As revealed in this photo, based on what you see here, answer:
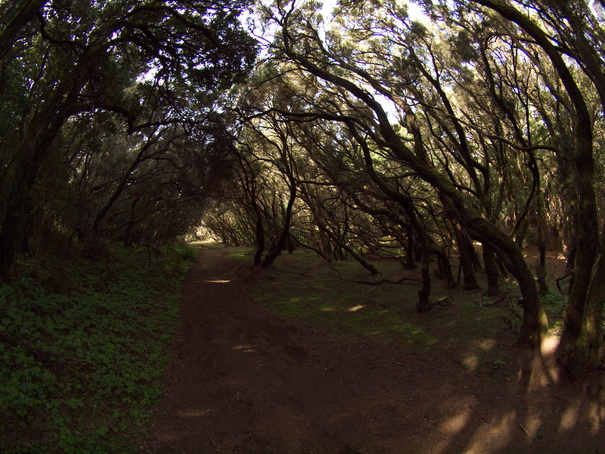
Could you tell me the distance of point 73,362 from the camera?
5652 mm

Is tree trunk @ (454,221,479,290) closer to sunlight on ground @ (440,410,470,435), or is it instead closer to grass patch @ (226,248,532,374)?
grass patch @ (226,248,532,374)

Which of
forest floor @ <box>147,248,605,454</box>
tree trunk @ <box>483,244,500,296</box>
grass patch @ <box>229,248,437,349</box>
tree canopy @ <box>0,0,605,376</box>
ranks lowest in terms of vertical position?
forest floor @ <box>147,248,605,454</box>

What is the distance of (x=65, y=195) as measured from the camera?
842 cm

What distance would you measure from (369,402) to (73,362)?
4.14 metres

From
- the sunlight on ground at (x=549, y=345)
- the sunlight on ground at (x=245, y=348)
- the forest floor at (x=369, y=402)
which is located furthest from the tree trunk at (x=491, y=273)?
the sunlight on ground at (x=245, y=348)

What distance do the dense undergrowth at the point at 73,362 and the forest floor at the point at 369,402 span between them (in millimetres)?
435

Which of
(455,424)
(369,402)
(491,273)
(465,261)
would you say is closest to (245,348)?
(369,402)

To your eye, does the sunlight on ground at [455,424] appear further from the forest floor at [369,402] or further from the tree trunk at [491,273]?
the tree trunk at [491,273]

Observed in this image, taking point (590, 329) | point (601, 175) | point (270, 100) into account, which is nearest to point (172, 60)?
point (270, 100)

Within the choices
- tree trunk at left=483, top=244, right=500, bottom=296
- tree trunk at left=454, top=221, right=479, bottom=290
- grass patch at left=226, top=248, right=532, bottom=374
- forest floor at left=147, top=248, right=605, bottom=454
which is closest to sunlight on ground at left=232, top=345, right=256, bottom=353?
forest floor at left=147, top=248, right=605, bottom=454

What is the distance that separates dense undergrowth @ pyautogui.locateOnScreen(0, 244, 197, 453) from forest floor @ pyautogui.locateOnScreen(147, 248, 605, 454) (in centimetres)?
44

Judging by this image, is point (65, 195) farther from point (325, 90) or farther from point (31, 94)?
point (325, 90)

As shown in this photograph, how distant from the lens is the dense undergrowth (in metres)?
4.20

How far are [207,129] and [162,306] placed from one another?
605 centimetres
